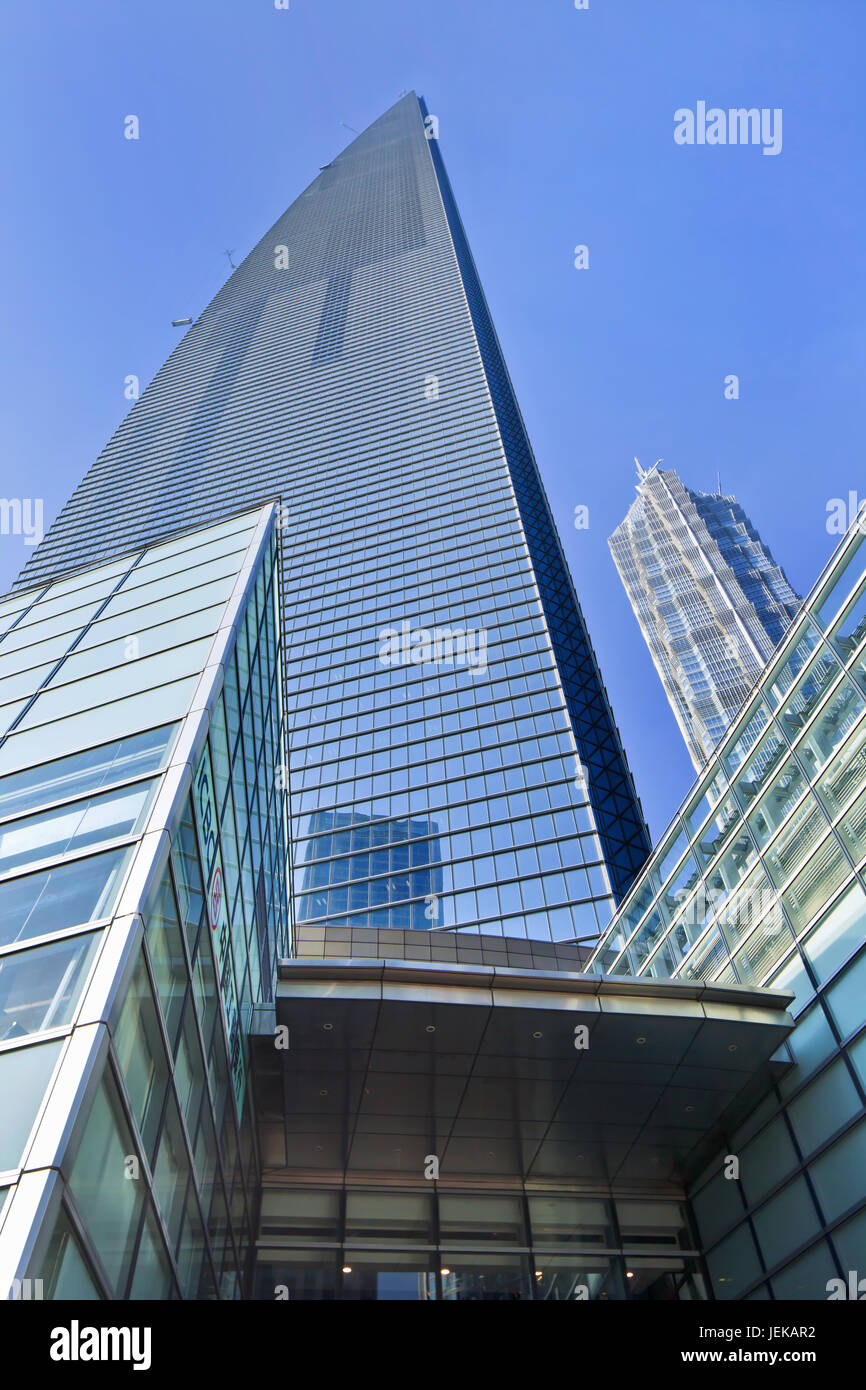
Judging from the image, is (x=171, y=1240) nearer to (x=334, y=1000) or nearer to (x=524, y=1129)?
(x=334, y=1000)

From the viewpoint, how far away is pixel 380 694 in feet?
230

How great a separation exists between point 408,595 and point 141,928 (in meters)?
67.7

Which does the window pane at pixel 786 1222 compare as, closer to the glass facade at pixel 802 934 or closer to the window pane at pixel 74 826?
the glass facade at pixel 802 934

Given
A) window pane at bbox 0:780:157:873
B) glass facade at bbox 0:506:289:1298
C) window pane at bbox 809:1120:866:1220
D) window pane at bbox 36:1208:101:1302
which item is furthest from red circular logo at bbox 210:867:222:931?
window pane at bbox 809:1120:866:1220

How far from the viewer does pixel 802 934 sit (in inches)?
568

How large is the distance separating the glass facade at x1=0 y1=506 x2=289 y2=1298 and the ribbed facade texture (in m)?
6.89

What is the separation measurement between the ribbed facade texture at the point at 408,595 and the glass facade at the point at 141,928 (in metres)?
6.89

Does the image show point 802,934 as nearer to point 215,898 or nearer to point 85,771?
point 215,898

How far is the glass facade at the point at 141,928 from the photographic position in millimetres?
6406

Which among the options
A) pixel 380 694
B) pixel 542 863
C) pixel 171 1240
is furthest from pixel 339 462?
pixel 171 1240

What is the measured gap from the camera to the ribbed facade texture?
55719 mm

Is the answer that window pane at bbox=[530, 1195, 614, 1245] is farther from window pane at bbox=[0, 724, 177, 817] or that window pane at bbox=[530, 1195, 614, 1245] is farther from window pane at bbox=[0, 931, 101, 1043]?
window pane at bbox=[0, 931, 101, 1043]

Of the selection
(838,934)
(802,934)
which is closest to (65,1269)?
(838,934)

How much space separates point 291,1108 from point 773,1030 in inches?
311
